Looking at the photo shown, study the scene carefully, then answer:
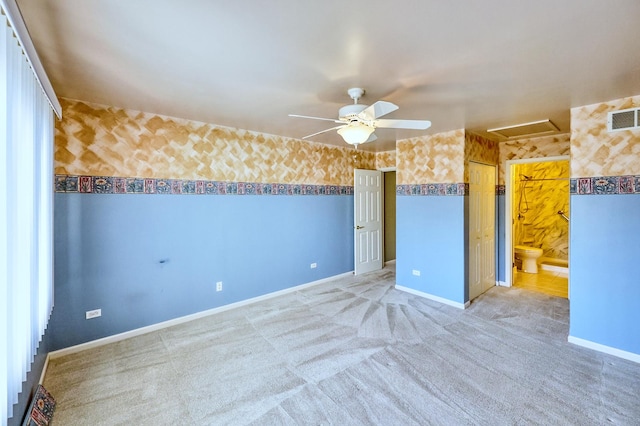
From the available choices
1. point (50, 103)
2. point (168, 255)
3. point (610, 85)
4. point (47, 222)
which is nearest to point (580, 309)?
point (610, 85)

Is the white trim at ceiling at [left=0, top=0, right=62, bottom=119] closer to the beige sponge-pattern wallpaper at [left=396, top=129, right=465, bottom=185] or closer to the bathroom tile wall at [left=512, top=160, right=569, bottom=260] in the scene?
the beige sponge-pattern wallpaper at [left=396, top=129, right=465, bottom=185]

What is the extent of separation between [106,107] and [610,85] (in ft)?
15.3

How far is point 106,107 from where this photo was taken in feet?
9.60

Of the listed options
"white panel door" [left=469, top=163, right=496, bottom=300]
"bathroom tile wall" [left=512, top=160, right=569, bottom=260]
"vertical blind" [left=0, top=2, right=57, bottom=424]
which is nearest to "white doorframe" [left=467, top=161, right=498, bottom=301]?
"white panel door" [left=469, top=163, right=496, bottom=300]

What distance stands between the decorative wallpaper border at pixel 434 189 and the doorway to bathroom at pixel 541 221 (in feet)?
7.35

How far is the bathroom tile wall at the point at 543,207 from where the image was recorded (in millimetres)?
6094

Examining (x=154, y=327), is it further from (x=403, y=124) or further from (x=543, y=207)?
(x=543, y=207)

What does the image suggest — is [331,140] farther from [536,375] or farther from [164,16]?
[536,375]

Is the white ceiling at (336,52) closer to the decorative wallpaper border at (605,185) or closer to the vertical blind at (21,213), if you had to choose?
the vertical blind at (21,213)

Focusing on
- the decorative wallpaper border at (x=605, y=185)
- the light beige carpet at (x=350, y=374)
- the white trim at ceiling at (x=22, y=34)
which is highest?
the white trim at ceiling at (x=22, y=34)

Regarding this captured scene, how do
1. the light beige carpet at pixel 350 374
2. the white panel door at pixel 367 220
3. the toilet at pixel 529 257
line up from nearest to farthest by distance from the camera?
the light beige carpet at pixel 350 374
the white panel door at pixel 367 220
the toilet at pixel 529 257

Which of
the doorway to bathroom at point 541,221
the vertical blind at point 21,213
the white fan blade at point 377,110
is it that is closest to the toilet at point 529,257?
the doorway to bathroom at point 541,221

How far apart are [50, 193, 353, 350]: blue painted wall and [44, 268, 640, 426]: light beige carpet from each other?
322 mm

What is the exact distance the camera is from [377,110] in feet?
6.33
